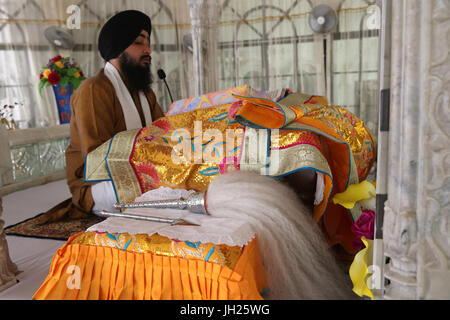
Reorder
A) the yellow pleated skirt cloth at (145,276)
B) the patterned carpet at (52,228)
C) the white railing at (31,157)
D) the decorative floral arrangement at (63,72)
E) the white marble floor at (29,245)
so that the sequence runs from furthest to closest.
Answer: the decorative floral arrangement at (63,72), the white railing at (31,157), the patterned carpet at (52,228), the white marble floor at (29,245), the yellow pleated skirt cloth at (145,276)

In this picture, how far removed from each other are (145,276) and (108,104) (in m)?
1.75

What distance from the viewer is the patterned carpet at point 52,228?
8.73ft

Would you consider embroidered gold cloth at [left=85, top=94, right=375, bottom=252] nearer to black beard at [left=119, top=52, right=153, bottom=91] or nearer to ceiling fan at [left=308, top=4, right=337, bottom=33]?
black beard at [left=119, top=52, right=153, bottom=91]

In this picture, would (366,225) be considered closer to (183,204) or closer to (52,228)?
(183,204)

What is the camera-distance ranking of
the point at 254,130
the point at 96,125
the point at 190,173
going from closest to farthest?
the point at 254,130 < the point at 190,173 < the point at 96,125

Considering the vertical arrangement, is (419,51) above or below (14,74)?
below

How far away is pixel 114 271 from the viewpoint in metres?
1.53

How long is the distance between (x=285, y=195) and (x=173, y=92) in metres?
5.49

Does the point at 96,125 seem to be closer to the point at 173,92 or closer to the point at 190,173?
the point at 190,173

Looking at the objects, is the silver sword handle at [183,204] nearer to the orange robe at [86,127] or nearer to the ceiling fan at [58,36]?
the orange robe at [86,127]

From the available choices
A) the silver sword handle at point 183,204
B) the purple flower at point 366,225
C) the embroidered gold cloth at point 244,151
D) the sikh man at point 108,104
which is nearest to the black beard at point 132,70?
the sikh man at point 108,104

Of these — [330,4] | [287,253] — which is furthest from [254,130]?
[330,4]

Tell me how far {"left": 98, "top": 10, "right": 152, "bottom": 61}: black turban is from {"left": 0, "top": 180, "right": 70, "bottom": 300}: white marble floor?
150cm

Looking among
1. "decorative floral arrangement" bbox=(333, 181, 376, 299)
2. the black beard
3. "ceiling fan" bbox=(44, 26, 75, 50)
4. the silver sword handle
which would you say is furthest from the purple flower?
"ceiling fan" bbox=(44, 26, 75, 50)
